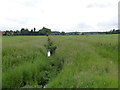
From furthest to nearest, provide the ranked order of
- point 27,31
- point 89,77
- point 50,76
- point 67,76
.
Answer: point 27,31 → point 50,76 → point 67,76 → point 89,77

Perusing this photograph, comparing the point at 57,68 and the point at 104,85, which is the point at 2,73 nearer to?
the point at 57,68

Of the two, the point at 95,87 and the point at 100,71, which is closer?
the point at 95,87

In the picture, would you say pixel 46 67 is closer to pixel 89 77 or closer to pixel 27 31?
pixel 89 77

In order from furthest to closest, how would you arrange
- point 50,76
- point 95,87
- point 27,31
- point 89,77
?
point 27,31, point 50,76, point 89,77, point 95,87

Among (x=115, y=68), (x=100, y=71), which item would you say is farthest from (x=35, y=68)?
(x=115, y=68)

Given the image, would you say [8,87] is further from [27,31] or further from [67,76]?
[27,31]

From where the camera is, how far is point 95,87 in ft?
23.2

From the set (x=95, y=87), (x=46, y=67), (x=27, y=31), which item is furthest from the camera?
(x=27, y=31)

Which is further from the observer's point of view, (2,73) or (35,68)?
(35,68)

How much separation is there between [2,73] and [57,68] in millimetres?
3326

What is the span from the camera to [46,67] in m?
11.4

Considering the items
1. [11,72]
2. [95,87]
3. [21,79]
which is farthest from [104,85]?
[11,72]

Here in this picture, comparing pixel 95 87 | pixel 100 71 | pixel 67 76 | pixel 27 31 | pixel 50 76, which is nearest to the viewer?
pixel 95 87

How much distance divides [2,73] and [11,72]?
0.39m
